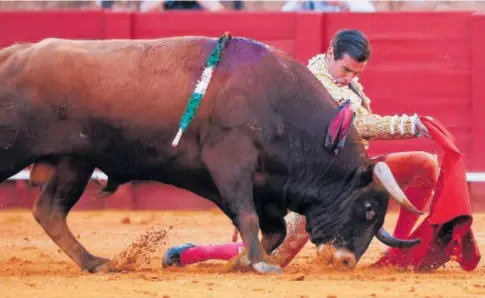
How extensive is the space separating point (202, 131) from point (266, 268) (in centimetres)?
64

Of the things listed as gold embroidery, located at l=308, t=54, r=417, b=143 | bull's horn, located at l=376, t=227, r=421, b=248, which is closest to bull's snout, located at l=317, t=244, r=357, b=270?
bull's horn, located at l=376, t=227, r=421, b=248

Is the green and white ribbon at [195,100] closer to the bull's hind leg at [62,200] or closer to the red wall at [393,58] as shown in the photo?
the bull's hind leg at [62,200]

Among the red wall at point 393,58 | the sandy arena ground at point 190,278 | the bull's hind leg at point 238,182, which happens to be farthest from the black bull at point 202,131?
the red wall at point 393,58

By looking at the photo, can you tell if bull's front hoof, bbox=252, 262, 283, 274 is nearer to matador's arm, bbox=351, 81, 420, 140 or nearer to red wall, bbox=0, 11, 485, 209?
matador's arm, bbox=351, 81, 420, 140

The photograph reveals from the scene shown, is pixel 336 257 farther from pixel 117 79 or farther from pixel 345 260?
pixel 117 79

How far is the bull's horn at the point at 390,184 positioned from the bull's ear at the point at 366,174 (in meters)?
0.08

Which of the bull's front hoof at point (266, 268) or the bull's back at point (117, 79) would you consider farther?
the bull's back at point (117, 79)

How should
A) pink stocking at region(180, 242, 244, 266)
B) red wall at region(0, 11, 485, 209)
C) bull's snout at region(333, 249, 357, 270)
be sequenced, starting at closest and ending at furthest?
bull's snout at region(333, 249, 357, 270), pink stocking at region(180, 242, 244, 266), red wall at region(0, 11, 485, 209)

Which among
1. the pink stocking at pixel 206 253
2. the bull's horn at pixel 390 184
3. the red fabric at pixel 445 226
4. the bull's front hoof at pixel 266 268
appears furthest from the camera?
the pink stocking at pixel 206 253

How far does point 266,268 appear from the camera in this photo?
582 centimetres

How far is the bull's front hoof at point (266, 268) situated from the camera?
5812 millimetres

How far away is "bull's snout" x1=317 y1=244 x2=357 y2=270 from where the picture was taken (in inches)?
239

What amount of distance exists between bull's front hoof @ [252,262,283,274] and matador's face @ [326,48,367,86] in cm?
92

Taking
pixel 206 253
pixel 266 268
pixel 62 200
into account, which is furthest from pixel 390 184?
pixel 62 200
